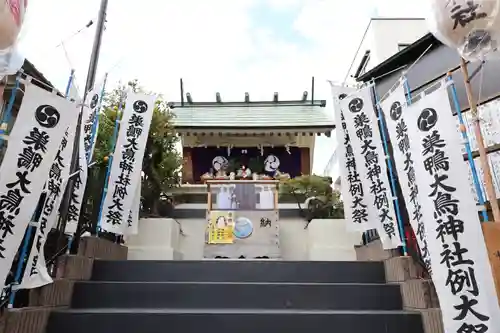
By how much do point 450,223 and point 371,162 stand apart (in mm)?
1962

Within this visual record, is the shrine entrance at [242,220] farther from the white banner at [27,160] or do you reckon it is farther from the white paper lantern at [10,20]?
the white paper lantern at [10,20]

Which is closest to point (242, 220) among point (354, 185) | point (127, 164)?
point (354, 185)

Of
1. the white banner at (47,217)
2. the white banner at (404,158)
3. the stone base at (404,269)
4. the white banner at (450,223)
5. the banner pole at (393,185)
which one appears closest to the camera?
the white banner at (450,223)

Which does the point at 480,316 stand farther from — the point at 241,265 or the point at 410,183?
the point at 241,265

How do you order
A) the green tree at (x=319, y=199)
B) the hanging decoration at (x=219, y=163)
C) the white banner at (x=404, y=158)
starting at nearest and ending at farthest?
the white banner at (x=404, y=158) < the green tree at (x=319, y=199) < the hanging decoration at (x=219, y=163)

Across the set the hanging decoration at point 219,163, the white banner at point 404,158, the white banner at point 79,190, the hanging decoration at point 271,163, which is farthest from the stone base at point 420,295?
the hanging decoration at point 219,163

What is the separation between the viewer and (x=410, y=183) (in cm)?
358

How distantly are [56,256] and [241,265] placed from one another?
220 cm

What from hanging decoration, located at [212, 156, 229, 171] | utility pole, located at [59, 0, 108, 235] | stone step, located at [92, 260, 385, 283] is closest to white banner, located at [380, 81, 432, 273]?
stone step, located at [92, 260, 385, 283]

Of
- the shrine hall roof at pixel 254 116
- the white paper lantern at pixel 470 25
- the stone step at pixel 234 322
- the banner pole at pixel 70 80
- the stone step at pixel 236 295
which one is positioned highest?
the shrine hall roof at pixel 254 116

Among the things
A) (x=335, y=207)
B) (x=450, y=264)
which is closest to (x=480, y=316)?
(x=450, y=264)

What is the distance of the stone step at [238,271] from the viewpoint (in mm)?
4402

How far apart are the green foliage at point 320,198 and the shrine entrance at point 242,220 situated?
685 millimetres

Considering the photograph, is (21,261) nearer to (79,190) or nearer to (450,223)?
(79,190)
